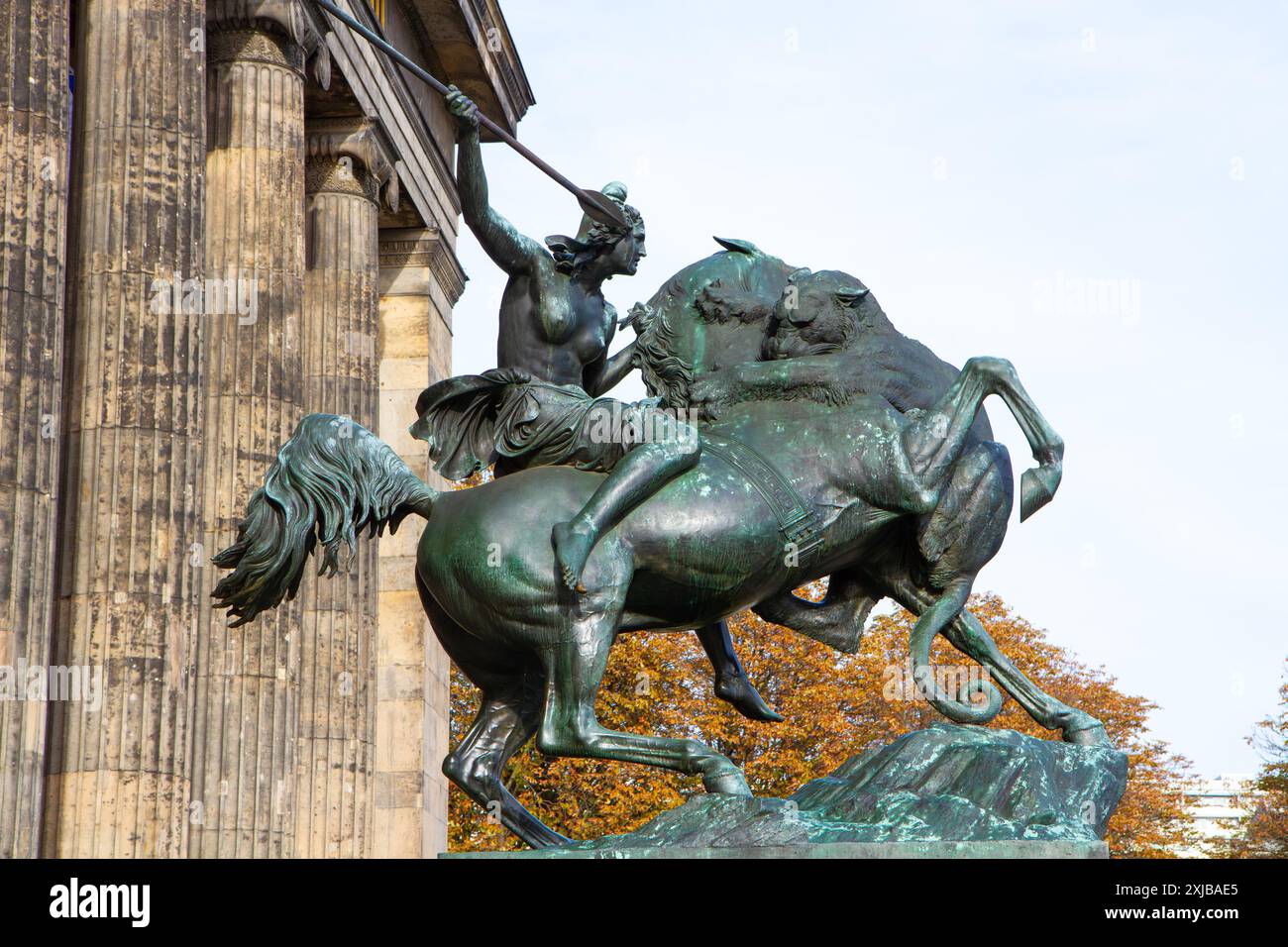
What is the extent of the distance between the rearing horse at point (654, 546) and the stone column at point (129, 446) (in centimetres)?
769

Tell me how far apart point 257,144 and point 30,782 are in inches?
383

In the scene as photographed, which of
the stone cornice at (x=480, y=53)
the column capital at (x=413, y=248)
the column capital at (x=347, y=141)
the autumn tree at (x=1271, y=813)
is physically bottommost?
the autumn tree at (x=1271, y=813)

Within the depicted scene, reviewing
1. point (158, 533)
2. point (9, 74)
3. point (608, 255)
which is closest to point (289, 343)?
point (158, 533)

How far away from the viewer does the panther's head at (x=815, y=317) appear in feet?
26.0

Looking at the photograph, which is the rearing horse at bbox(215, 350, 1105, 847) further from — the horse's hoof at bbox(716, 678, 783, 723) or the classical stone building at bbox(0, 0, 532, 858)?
the classical stone building at bbox(0, 0, 532, 858)

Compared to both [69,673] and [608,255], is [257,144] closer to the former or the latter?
[69,673]

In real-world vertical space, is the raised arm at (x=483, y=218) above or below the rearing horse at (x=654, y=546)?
above

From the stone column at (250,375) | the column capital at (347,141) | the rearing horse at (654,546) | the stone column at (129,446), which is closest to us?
the rearing horse at (654,546)

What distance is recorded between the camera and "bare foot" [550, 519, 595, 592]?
6844mm

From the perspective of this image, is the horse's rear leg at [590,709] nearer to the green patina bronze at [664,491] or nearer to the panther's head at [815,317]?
the green patina bronze at [664,491]

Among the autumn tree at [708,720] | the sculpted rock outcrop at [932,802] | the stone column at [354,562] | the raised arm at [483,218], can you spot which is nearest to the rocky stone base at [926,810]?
the sculpted rock outcrop at [932,802]

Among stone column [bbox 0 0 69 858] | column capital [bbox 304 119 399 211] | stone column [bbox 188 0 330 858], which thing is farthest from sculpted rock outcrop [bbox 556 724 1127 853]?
column capital [bbox 304 119 399 211]
